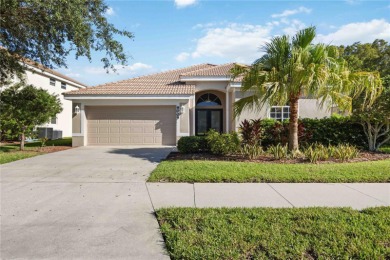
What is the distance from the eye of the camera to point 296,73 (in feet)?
29.9

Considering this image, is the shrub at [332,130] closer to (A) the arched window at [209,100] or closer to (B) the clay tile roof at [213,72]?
(B) the clay tile roof at [213,72]

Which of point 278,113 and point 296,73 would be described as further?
point 278,113

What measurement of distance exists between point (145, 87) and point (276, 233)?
590 inches

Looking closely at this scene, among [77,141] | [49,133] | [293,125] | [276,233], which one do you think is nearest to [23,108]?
[77,141]

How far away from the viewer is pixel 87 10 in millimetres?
10234

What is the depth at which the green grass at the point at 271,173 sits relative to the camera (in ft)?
23.8

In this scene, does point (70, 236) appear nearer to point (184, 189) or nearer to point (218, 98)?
point (184, 189)

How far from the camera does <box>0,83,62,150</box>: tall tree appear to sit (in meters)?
13.7

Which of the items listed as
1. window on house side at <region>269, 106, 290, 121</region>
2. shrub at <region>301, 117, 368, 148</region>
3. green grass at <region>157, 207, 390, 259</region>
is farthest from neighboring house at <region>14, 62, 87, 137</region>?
green grass at <region>157, 207, 390, 259</region>

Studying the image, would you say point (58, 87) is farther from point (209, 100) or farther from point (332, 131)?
point (332, 131)

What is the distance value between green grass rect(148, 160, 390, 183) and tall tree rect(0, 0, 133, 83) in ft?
18.9

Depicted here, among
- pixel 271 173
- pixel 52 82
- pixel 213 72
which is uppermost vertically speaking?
pixel 52 82

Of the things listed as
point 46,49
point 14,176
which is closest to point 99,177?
point 14,176

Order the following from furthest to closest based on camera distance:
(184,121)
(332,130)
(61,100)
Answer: (61,100) → (184,121) → (332,130)
